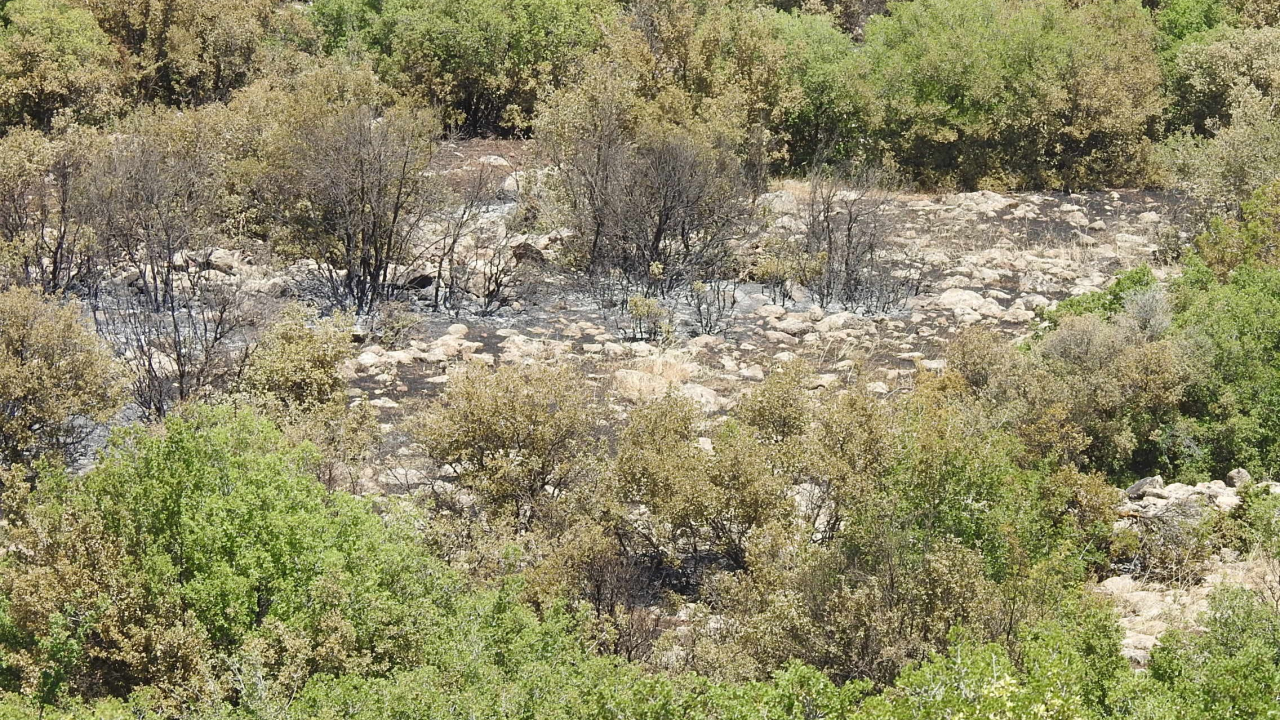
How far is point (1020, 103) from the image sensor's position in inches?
1435

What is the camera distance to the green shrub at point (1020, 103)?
36156mm

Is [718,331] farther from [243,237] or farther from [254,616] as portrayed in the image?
[254,616]

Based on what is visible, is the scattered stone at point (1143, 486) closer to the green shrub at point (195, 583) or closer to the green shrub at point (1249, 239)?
the green shrub at point (1249, 239)

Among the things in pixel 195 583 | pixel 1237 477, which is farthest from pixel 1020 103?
pixel 195 583

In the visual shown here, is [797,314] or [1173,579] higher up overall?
[797,314]

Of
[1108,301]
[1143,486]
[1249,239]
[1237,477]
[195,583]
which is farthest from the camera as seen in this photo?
[1249,239]

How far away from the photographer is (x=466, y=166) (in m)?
36.7

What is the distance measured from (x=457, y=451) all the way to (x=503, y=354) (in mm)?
7748

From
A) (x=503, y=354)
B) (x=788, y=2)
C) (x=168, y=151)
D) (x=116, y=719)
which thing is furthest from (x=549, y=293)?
(x=788, y=2)

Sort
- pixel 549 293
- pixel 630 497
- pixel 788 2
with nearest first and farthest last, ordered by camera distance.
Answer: pixel 630 497 < pixel 549 293 < pixel 788 2

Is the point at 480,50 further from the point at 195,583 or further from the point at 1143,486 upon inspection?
the point at 195,583

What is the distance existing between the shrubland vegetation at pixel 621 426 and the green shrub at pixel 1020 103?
0.14 metres

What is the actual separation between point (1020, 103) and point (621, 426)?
22712 mm

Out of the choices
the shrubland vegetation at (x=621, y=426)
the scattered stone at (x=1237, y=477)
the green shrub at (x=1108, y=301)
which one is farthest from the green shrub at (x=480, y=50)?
the scattered stone at (x=1237, y=477)
